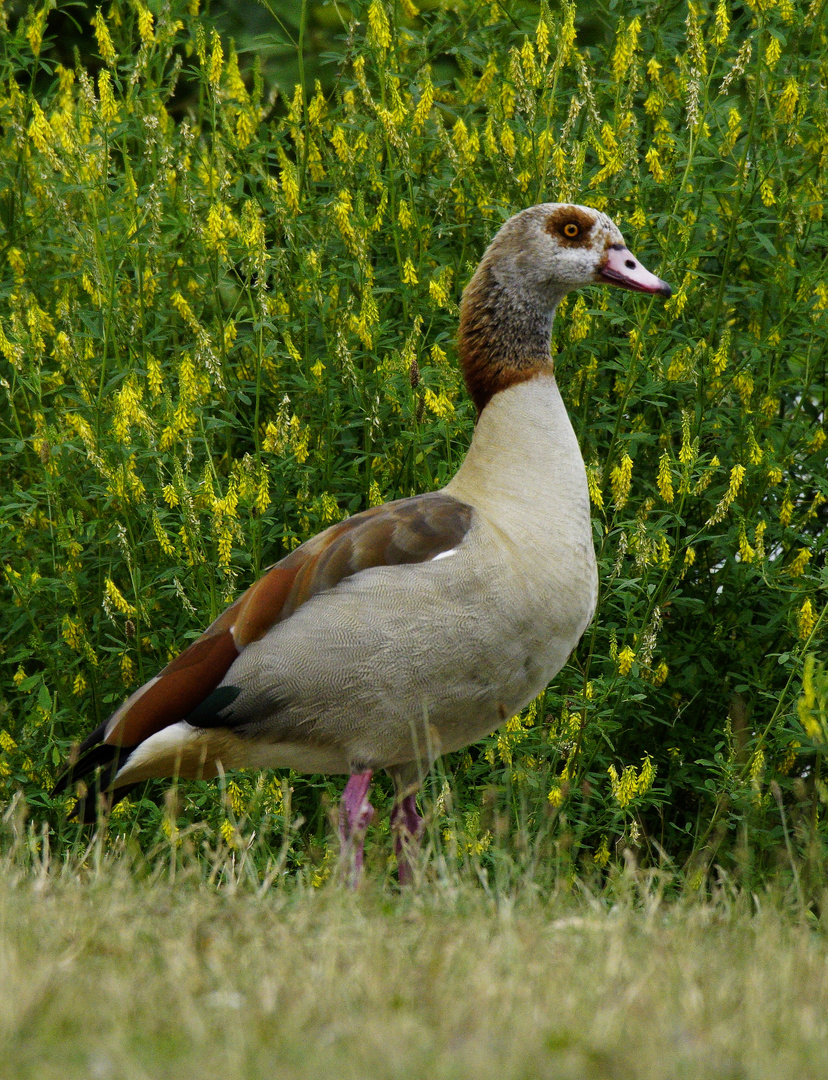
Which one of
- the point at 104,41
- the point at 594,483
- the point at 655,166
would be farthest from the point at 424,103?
the point at 594,483

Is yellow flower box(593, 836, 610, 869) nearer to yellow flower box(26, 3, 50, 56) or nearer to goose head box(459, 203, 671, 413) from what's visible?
goose head box(459, 203, 671, 413)

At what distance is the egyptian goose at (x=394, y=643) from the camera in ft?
13.6

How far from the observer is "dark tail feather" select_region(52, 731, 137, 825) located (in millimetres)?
4344

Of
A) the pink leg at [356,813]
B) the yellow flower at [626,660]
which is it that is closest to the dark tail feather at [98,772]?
the pink leg at [356,813]

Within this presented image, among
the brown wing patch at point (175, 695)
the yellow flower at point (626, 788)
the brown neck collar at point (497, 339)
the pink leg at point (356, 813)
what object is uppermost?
the brown neck collar at point (497, 339)

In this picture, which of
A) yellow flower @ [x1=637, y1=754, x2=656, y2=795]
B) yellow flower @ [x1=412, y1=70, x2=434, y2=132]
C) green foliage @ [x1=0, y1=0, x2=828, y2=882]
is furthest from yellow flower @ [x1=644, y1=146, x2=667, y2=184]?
yellow flower @ [x1=637, y1=754, x2=656, y2=795]

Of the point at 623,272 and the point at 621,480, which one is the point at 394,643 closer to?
the point at 621,480

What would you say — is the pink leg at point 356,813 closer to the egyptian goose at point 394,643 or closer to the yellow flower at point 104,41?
the egyptian goose at point 394,643

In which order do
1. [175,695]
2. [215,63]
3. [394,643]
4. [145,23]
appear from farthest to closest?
[145,23] < [215,63] < [175,695] < [394,643]

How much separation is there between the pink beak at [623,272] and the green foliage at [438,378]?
0.41ft

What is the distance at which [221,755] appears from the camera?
4371mm

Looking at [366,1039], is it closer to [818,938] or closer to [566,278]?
[818,938]

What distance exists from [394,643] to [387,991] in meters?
1.79

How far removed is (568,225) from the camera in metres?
4.71
